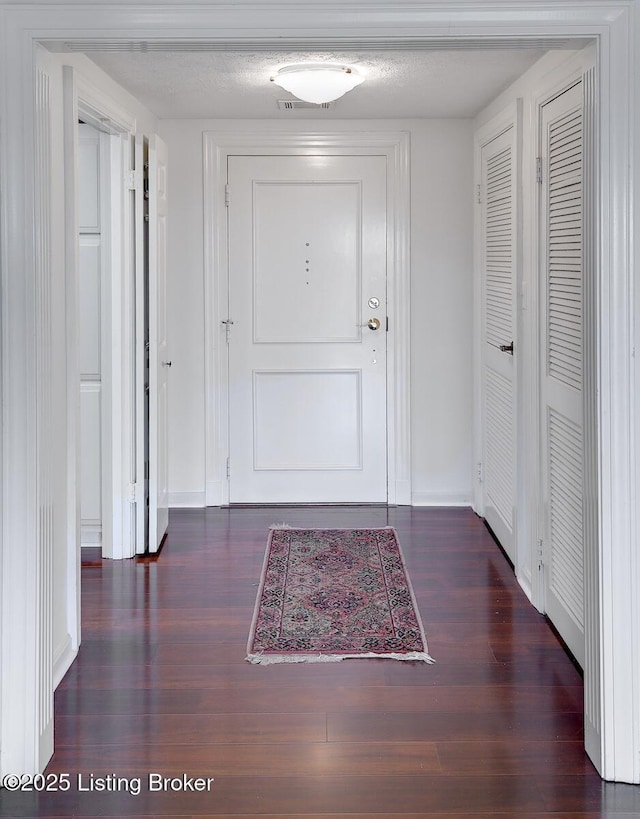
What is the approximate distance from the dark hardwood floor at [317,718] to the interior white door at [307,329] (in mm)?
1544

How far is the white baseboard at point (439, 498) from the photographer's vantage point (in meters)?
5.96

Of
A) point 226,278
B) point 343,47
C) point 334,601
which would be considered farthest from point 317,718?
point 226,278

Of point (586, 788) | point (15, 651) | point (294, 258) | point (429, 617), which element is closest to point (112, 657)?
point (15, 651)

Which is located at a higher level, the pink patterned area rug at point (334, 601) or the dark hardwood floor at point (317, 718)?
the pink patterned area rug at point (334, 601)

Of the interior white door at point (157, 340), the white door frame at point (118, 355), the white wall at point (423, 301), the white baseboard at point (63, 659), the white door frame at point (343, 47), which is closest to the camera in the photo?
the white door frame at point (343, 47)

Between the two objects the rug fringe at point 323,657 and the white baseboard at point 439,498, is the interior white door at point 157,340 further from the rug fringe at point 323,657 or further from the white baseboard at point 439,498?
the white baseboard at point 439,498

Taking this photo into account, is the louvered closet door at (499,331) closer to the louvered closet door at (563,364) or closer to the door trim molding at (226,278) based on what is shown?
the door trim molding at (226,278)

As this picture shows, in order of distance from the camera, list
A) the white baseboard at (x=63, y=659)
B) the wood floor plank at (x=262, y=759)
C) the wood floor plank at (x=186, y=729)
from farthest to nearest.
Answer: the white baseboard at (x=63, y=659), the wood floor plank at (x=186, y=729), the wood floor plank at (x=262, y=759)

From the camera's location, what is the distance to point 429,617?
13.1ft

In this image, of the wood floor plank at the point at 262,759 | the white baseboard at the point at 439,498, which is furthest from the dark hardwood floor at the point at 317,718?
the white baseboard at the point at 439,498

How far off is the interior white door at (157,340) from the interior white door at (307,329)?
82 cm

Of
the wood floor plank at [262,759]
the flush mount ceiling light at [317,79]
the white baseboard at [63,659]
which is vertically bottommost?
the wood floor plank at [262,759]

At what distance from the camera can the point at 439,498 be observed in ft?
19.6

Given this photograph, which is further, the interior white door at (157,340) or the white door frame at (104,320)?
the interior white door at (157,340)
